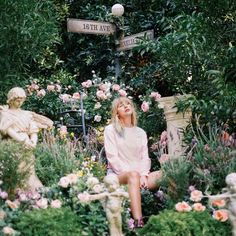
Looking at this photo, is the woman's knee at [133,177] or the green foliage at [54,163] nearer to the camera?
the woman's knee at [133,177]

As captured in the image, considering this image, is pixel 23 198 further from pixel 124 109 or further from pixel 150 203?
pixel 124 109

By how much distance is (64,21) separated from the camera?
11117 mm

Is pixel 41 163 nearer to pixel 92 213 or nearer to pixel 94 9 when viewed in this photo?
pixel 92 213

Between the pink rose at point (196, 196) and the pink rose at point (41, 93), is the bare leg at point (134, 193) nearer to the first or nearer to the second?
the pink rose at point (196, 196)

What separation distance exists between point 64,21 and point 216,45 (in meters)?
4.91

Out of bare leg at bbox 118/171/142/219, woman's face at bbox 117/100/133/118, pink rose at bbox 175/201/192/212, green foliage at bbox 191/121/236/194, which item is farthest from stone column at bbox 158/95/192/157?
pink rose at bbox 175/201/192/212

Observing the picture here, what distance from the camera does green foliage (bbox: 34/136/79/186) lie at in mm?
6375

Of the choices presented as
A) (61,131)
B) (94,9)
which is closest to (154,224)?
(61,131)

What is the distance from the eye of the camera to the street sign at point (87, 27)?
316 inches

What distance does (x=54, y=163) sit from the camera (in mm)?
6566

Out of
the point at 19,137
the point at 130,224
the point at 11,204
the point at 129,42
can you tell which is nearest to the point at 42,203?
the point at 11,204

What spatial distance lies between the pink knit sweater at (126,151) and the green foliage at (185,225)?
1.41 metres

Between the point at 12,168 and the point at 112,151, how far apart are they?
142 cm

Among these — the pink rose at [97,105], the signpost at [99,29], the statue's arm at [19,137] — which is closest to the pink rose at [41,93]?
the pink rose at [97,105]
